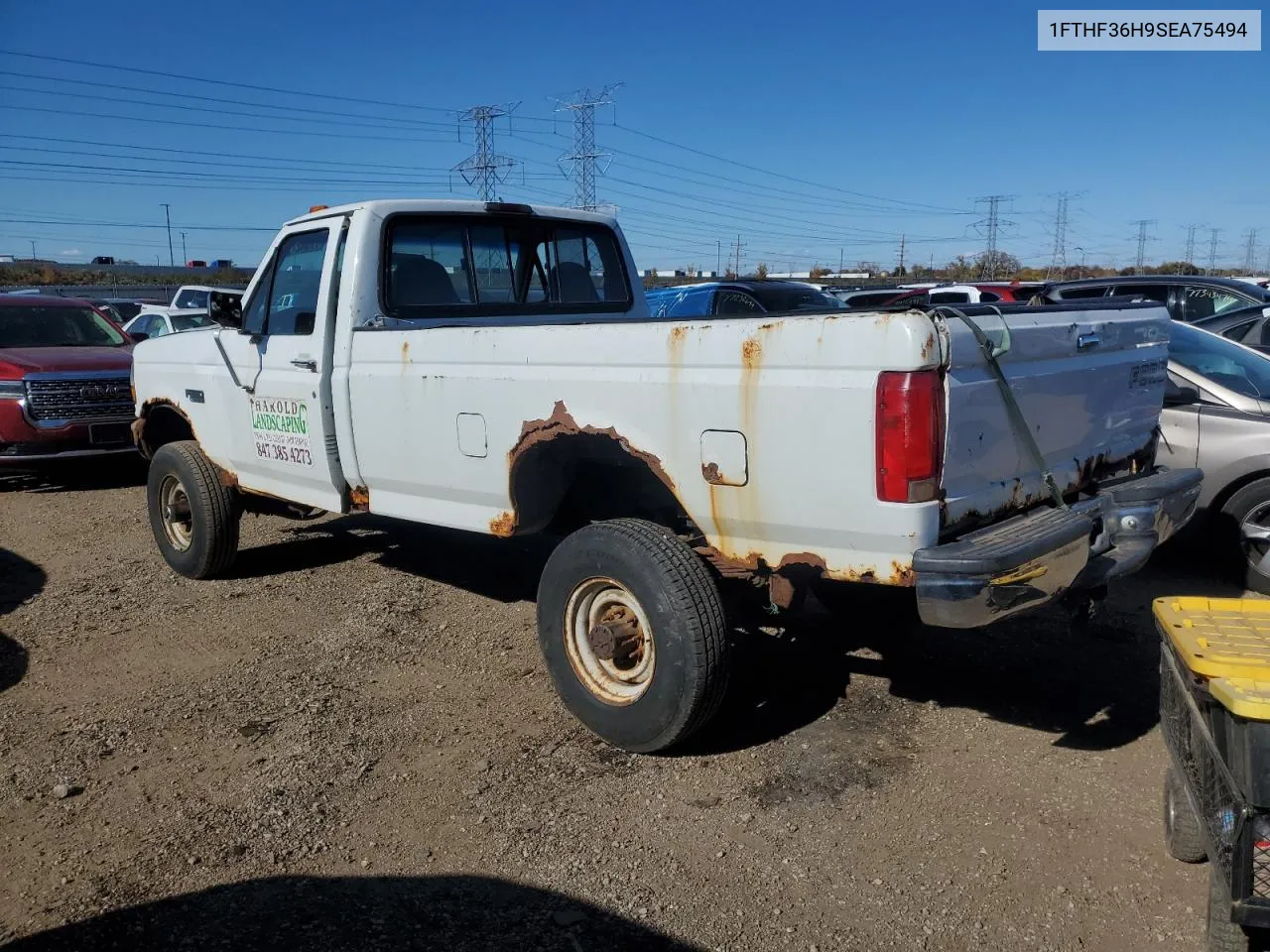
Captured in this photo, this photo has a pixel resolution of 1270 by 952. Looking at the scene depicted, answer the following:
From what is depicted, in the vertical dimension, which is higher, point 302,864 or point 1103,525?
point 1103,525

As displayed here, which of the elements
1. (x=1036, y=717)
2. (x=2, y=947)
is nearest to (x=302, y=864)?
(x=2, y=947)

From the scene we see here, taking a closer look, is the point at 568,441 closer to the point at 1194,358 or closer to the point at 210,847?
the point at 210,847

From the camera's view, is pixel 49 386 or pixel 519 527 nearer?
pixel 519 527

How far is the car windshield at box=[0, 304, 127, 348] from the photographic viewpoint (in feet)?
34.0

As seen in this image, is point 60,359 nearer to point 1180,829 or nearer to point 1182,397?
point 1182,397

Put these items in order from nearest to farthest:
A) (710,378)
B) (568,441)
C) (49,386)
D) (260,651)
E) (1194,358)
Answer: (710,378), (568,441), (260,651), (1194,358), (49,386)

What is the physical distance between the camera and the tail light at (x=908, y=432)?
10.3ft

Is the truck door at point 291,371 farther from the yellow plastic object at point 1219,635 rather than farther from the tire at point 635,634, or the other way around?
the yellow plastic object at point 1219,635

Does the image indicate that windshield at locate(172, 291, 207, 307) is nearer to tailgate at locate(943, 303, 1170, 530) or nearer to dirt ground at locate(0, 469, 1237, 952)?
dirt ground at locate(0, 469, 1237, 952)

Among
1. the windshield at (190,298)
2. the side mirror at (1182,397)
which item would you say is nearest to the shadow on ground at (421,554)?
the side mirror at (1182,397)

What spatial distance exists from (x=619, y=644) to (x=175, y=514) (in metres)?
3.92

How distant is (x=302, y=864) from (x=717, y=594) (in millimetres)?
1645

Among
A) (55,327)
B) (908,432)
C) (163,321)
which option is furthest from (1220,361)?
(163,321)

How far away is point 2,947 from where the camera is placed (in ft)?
9.52
